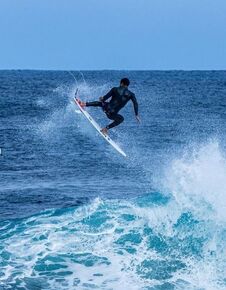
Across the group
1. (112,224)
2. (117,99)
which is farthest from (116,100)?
(112,224)

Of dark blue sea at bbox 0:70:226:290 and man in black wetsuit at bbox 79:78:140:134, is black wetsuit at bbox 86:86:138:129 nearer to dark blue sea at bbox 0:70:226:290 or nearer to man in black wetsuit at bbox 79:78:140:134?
man in black wetsuit at bbox 79:78:140:134

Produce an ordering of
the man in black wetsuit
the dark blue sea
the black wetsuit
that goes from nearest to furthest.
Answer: the dark blue sea
the man in black wetsuit
the black wetsuit

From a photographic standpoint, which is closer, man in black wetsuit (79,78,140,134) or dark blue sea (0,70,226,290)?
dark blue sea (0,70,226,290)

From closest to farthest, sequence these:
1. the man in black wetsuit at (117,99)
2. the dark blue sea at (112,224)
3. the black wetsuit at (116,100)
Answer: the dark blue sea at (112,224) < the man in black wetsuit at (117,99) < the black wetsuit at (116,100)

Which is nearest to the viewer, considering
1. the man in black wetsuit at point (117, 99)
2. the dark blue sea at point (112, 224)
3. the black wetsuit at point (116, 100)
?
the dark blue sea at point (112, 224)

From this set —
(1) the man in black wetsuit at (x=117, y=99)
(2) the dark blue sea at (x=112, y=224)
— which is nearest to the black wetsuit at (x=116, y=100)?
(1) the man in black wetsuit at (x=117, y=99)

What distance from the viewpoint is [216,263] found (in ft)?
71.6

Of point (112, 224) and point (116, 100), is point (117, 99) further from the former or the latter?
point (112, 224)

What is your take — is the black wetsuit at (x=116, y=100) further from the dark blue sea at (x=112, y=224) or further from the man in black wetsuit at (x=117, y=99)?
the dark blue sea at (x=112, y=224)

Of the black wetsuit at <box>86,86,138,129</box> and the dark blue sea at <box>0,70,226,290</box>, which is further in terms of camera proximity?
the black wetsuit at <box>86,86,138,129</box>

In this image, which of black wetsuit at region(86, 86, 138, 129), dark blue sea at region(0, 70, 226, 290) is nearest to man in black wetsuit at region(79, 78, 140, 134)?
black wetsuit at region(86, 86, 138, 129)

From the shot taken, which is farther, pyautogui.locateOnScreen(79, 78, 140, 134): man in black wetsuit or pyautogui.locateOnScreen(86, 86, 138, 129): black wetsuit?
pyautogui.locateOnScreen(86, 86, 138, 129): black wetsuit

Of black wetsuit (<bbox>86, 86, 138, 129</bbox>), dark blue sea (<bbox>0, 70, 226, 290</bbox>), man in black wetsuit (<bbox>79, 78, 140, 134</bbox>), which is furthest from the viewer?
black wetsuit (<bbox>86, 86, 138, 129</bbox>)

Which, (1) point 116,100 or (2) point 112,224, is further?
(2) point 112,224
